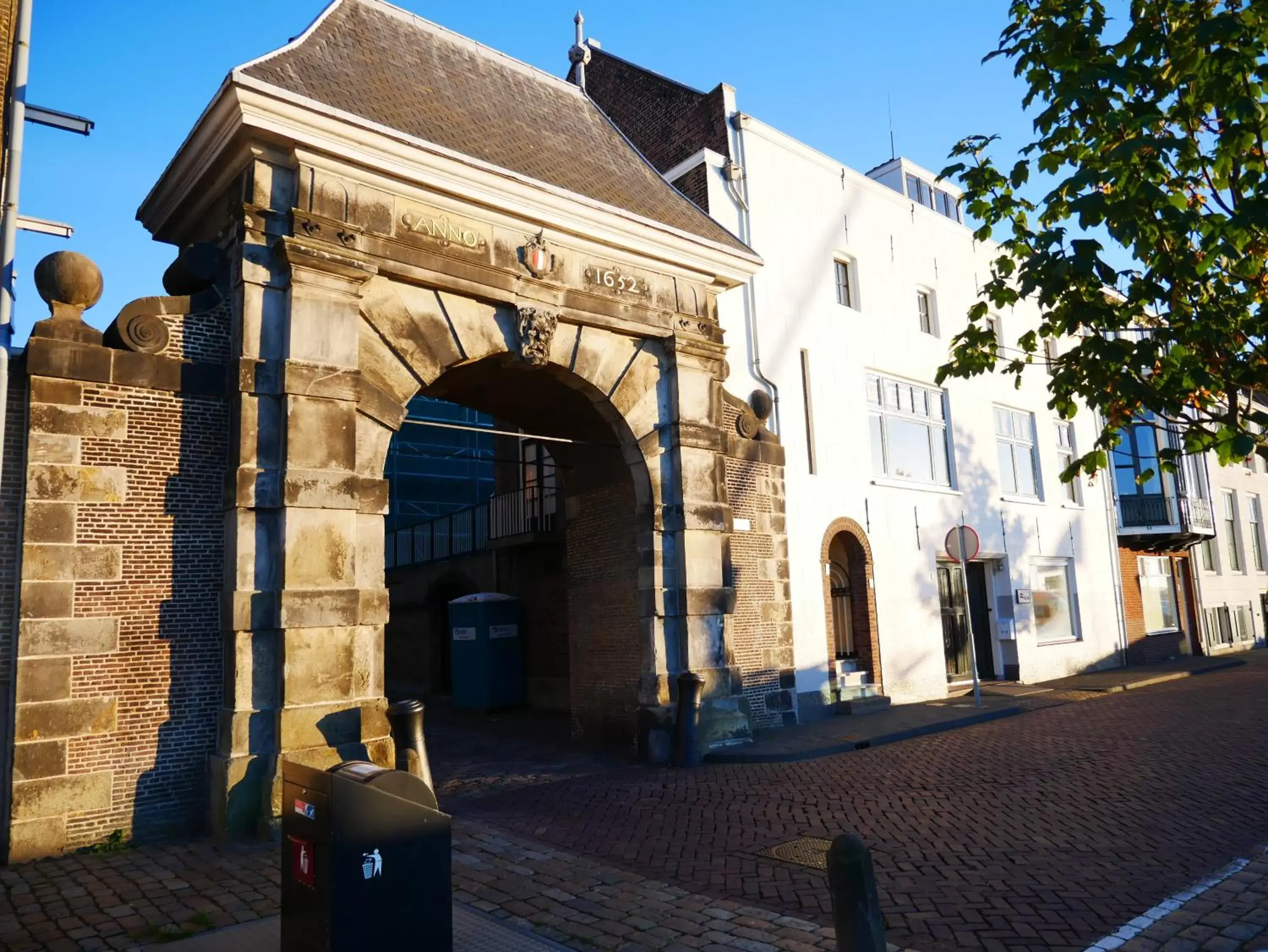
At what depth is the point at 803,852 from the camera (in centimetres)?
675

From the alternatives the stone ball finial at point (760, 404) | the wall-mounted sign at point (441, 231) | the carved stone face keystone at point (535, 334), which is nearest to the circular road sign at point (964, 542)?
the stone ball finial at point (760, 404)

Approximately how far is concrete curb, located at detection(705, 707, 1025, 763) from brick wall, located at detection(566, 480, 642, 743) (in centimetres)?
145

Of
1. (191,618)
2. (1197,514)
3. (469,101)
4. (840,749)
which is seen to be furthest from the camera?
(1197,514)

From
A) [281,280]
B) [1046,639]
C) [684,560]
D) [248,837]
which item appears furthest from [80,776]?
[1046,639]

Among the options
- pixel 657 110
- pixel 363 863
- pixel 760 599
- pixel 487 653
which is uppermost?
pixel 657 110

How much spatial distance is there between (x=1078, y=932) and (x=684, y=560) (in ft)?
22.8

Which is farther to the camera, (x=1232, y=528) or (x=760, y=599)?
(x=1232, y=528)

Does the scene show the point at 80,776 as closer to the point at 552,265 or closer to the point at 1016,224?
the point at 552,265

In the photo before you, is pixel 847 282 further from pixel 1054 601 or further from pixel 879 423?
pixel 1054 601

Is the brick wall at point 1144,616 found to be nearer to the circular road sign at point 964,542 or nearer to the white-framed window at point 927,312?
the white-framed window at point 927,312

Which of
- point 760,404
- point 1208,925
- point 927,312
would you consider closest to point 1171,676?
point 927,312

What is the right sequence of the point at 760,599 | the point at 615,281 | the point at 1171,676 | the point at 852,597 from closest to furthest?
the point at 615,281
the point at 760,599
the point at 852,597
the point at 1171,676

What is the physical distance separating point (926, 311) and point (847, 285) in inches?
101

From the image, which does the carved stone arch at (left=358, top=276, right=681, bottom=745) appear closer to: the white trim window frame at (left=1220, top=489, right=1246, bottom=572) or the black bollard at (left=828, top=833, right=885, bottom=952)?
the black bollard at (left=828, top=833, right=885, bottom=952)
